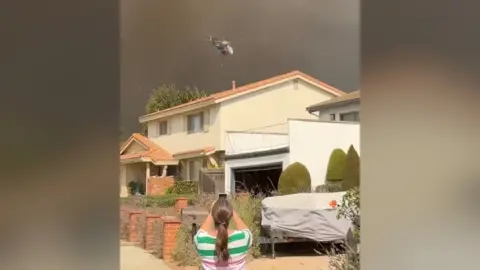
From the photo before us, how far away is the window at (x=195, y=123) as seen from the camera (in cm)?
1418

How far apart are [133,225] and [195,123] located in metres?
6.91

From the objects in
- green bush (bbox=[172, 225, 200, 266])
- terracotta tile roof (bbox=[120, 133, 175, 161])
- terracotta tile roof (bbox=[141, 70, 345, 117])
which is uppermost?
terracotta tile roof (bbox=[141, 70, 345, 117])

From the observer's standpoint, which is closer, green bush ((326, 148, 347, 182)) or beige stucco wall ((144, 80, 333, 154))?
green bush ((326, 148, 347, 182))

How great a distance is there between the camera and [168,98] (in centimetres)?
1645

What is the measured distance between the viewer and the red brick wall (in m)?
13.6

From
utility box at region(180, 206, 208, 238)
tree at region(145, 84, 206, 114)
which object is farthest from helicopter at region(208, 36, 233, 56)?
tree at region(145, 84, 206, 114)
